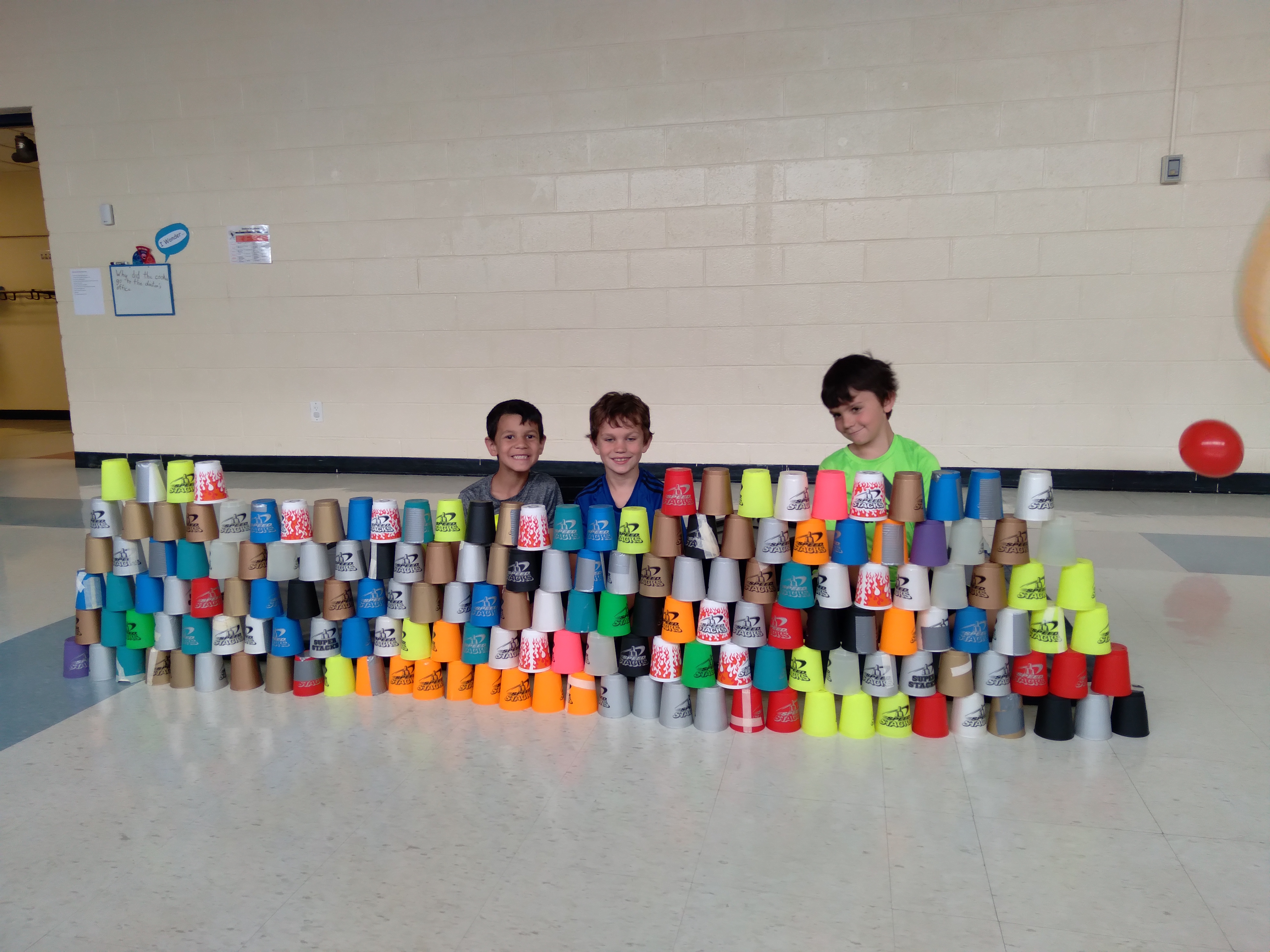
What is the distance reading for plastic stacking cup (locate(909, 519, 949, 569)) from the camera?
212 cm

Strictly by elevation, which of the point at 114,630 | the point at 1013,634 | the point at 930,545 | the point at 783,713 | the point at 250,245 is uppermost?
the point at 250,245

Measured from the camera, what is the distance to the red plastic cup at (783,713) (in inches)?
→ 86.0

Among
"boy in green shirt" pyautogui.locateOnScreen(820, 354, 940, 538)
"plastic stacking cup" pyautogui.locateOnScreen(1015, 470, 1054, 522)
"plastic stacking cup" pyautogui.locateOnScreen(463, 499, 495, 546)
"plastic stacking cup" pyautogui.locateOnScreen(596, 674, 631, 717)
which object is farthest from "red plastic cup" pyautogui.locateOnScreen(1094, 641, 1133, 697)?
"plastic stacking cup" pyautogui.locateOnScreen(463, 499, 495, 546)

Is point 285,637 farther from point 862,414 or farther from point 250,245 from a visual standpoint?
point 250,245

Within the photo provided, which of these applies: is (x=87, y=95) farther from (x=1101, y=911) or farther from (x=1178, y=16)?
(x=1101, y=911)

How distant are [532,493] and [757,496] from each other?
74 cm

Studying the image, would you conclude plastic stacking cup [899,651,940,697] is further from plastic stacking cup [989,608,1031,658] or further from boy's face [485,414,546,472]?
boy's face [485,414,546,472]

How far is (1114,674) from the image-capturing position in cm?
210

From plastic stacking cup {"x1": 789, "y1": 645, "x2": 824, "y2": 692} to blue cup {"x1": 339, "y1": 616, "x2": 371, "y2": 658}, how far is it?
47.3 inches

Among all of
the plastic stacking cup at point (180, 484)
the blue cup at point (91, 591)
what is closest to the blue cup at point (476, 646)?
the plastic stacking cup at point (180, 484)

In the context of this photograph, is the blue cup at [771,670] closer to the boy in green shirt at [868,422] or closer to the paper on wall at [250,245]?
the boy in green shirt at [868,422]

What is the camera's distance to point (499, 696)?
7.83 feet

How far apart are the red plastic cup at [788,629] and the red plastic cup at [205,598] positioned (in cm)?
157

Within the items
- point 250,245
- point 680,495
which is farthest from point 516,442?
point 250,245
